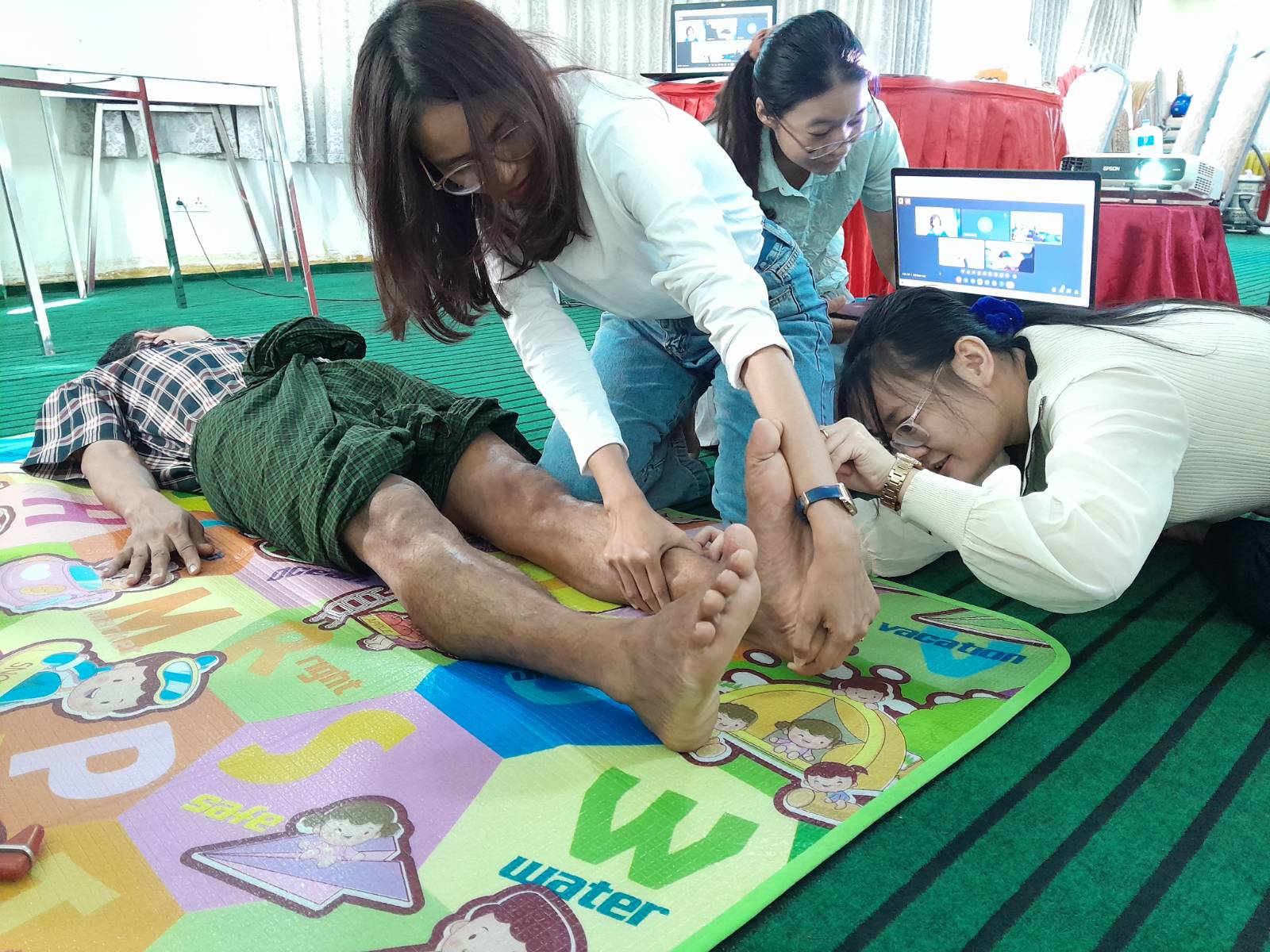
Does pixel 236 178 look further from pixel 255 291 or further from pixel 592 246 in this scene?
pixel 592 246

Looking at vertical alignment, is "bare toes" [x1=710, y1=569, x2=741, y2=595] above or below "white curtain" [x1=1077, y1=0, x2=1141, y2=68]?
below

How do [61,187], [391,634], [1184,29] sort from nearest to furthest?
1. [391,634]
2. [61,187]
3. [1184,29]

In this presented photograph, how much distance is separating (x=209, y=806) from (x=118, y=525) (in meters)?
0.81

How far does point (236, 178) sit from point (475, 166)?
387cm

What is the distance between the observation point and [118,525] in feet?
4.51

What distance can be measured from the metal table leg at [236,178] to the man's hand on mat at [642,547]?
391cm

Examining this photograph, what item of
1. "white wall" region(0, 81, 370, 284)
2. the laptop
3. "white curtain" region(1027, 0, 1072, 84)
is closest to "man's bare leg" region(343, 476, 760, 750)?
the laptop

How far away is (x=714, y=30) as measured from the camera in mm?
3531

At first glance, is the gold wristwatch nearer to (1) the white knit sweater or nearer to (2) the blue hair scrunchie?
(1) the white knit sweater

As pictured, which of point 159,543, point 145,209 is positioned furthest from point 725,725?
point 145,209

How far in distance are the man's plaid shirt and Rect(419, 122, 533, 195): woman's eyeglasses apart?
2.00ft

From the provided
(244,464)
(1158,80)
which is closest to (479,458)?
(244,464)

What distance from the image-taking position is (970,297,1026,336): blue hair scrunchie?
3.52ft

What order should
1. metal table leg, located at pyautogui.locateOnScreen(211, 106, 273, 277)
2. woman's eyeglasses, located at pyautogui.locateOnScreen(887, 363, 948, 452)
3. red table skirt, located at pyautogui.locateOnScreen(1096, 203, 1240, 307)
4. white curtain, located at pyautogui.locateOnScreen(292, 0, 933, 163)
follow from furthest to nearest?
white curtain, located at pyautogui.locateOnScreen(292, 0, 933, 163) < metal table leg, located at pyautogui.locateOnScreen(211, 106, 273, 277) < red table skirt, located at pyautogui.locateOnScreen(1096, 203, 1240, 307) < woman's eyeglasses, located at pyautogui.locateOnScreen(887, 363, 948, 452)
